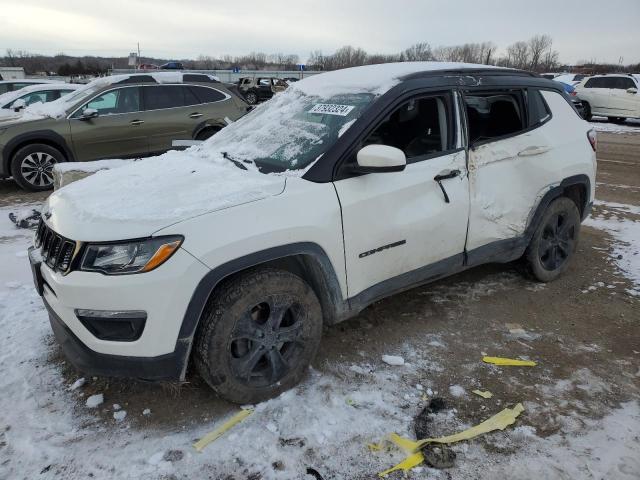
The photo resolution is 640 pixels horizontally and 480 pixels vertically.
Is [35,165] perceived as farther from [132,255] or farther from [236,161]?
[132,255]

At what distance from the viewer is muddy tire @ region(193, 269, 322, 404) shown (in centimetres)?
244

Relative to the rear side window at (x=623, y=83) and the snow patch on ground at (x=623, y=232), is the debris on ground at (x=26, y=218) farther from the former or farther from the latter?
the rear side window at (x=623, y=83)

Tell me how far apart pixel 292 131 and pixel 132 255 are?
1.43 meters

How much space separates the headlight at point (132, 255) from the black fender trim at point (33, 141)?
6.17 metres

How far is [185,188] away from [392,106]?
138 cm

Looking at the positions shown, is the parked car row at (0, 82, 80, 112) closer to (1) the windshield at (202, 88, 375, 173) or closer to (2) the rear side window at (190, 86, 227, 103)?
(2) the rear side window at (190, 86, 227, 103)

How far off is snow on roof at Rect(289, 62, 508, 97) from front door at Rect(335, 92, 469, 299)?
0.20m

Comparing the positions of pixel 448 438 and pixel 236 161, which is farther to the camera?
pixel 236 161

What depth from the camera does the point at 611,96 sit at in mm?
17453

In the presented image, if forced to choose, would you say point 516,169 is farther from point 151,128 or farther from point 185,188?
point 151,128

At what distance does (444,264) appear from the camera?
11.0 ft

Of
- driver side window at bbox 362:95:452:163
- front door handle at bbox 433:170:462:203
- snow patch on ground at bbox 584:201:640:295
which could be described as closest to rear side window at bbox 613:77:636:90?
snow patch on ground at bbox 584:201:640:295

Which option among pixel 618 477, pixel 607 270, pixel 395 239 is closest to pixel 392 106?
pixel 395 239

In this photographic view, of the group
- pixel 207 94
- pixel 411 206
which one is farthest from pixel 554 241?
pixel 207 94
